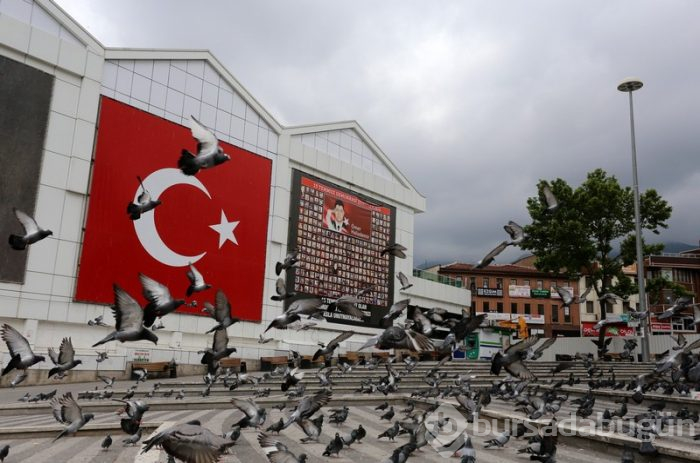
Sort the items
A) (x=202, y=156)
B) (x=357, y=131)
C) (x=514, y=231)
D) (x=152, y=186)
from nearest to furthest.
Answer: (x=202, y=156) < (x=514, y=231) < (x=152, y=186) < (x=357, y=131)

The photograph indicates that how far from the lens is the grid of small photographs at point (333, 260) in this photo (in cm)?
3113

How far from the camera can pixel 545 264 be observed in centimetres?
3891

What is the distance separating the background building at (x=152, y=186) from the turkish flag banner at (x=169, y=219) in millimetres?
60

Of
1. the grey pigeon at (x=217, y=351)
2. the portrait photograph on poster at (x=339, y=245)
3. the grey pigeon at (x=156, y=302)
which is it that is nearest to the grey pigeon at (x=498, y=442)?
the grey pigeon at (x=217, y=351)

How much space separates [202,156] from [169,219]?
19.2 metres

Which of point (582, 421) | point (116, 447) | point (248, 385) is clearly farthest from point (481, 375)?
point (116, 447)

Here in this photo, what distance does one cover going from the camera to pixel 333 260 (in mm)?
32312

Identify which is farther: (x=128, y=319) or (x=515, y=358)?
(x=515, y=358)

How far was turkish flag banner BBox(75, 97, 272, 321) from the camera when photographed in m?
23.4

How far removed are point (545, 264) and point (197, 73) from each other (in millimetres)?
26427

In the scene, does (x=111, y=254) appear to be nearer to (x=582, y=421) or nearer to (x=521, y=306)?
(x=582, y=421)

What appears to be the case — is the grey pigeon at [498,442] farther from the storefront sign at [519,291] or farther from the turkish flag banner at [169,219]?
the storefront sign at [519,291]

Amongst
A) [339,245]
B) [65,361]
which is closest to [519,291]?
[339,245]

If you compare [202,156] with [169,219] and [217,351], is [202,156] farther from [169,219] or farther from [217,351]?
[169,219]
